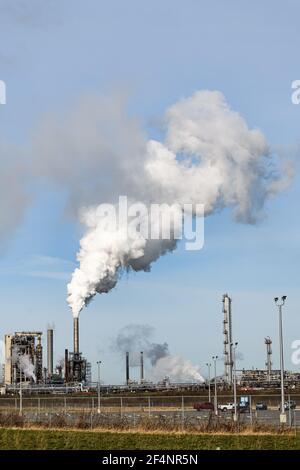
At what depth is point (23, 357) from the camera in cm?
17362

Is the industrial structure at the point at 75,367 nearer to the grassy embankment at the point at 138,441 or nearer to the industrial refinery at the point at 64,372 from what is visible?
the industrial refinery at the point at 64,372

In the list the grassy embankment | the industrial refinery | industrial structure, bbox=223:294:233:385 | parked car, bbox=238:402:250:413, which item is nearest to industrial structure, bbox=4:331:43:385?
the industrial refinery

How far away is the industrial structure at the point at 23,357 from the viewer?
568ft

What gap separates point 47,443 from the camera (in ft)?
110

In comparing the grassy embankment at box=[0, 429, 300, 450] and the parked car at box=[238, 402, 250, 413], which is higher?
the grassy embankment at box=[0, 429, 300, 450]

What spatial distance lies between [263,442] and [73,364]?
131m

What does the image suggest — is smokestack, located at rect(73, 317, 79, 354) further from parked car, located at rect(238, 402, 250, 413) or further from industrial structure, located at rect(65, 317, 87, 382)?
parked car, located at rect(238, 402, 250, 413)

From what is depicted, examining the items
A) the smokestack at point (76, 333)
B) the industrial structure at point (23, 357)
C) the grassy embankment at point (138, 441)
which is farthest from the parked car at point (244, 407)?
the industrial structure at point (23, 357)

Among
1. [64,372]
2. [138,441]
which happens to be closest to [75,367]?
[64,372]

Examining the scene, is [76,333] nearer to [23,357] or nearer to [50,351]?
[23,357]

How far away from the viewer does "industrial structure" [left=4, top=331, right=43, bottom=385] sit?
173250mm

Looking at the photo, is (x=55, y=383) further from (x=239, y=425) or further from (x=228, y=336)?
(x=239, y=425)
